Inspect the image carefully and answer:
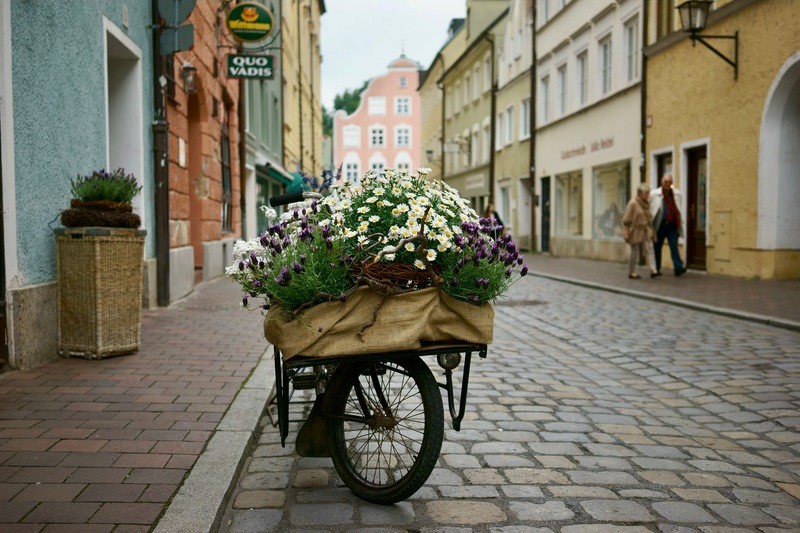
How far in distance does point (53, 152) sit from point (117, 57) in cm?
329

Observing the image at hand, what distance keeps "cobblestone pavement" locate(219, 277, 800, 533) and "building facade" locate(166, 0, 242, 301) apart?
586 cm

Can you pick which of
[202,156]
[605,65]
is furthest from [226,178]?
[605,65]

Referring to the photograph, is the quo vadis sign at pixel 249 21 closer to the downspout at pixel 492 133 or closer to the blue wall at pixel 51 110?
the blue wall at pixel 51 110

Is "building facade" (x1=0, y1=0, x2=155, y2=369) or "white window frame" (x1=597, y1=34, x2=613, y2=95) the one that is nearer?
"building facade" (x1=0, y1=0, x2=155, y2=369)

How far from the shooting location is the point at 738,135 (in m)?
14.5

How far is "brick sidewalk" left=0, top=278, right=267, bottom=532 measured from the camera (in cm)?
329

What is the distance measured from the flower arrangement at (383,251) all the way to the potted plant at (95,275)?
3.06 meters

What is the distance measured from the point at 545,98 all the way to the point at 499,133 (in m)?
6.52

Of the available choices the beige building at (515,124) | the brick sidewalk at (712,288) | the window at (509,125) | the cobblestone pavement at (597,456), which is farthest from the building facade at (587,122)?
the cobblestone pavement at (597,456)

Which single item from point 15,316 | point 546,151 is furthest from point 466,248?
point 546,151

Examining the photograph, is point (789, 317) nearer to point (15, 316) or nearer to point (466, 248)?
point (466, 248)

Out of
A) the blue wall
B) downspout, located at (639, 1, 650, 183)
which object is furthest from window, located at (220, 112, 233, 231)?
downspout, located at (639, 1, 650, 183)

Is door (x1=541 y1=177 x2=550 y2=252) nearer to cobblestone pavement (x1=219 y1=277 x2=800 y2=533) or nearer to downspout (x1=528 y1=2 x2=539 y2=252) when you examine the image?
downspout (x1=528 y1=2 x2=539 y2=252)

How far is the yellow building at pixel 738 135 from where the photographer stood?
13.4 meters
